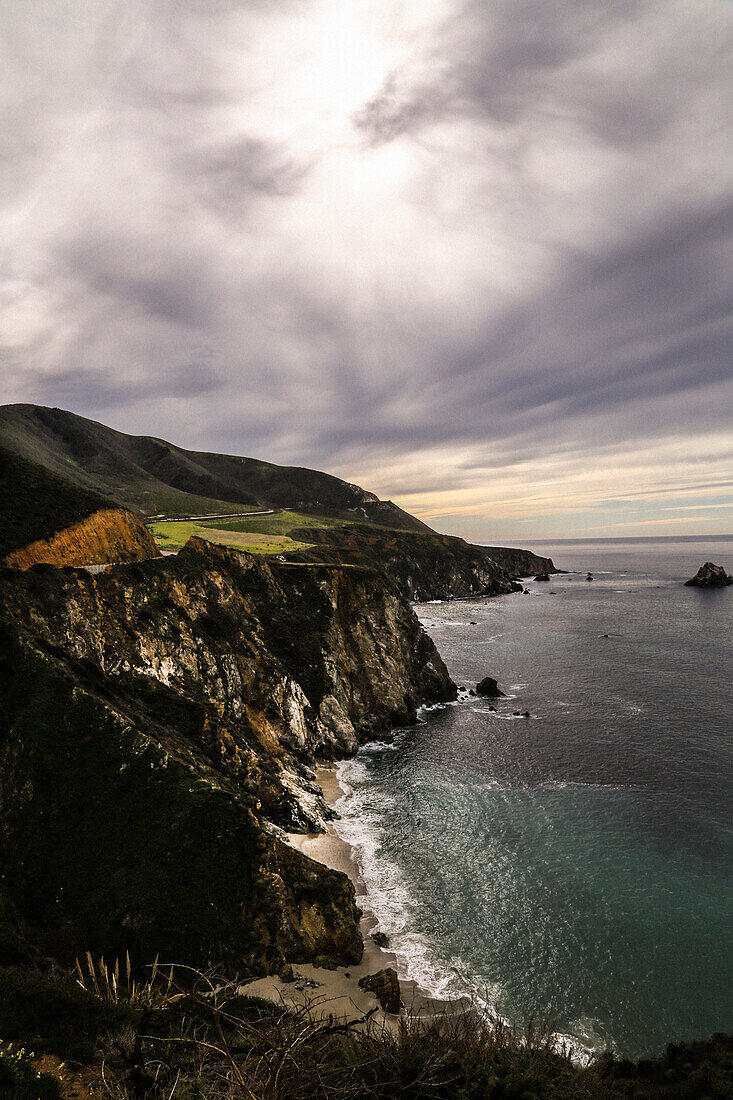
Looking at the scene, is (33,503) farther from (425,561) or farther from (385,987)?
(425,561)

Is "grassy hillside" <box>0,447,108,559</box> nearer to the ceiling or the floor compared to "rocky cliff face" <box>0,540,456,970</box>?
nearer to the ceiling

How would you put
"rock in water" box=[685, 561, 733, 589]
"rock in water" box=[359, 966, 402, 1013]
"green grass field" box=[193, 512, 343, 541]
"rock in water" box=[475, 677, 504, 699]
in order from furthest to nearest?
"rock in water" box=[685, 561, 733, 589]
"green grass field" box=[193, 512, 343, 541]
"rock in water" box=[475, 677, 504, 699]
"rock in water" box=[359, 966, 402, 1013]

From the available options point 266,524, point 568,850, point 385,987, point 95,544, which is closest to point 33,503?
point 95,544

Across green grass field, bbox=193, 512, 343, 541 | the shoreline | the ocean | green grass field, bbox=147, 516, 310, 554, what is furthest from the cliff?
the shoreline

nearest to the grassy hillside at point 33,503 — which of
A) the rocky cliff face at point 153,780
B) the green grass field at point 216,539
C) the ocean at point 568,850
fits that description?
the rocky cliff face at point 153,780

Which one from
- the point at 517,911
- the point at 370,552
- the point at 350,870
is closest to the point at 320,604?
the point at 350,870

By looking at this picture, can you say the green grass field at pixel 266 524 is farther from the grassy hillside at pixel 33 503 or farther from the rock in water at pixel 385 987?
the rock in water at pixel 385 987

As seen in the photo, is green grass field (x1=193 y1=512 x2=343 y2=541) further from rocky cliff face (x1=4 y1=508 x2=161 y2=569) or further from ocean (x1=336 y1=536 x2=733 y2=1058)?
ocean (x1=336 y1=536 x2=733 y2=1058)
